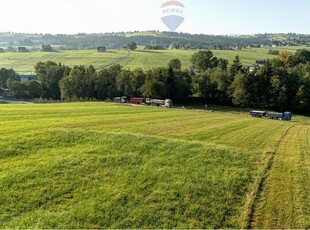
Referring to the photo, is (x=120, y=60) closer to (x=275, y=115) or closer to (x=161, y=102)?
(x=161, y=102)

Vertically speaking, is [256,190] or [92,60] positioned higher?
[92,60]

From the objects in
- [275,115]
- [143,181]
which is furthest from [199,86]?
[143,181]

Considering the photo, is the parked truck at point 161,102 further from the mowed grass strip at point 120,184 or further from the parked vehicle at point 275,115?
the mowed grass strip at point 120,184

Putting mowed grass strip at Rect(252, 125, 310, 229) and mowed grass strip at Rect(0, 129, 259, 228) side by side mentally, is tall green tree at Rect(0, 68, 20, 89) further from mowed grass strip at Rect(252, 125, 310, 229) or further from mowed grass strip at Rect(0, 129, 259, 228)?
mowed grass strip at Rect(252, 125, 310, 229)

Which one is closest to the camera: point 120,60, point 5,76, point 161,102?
point 161,102

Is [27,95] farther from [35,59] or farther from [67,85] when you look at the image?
[35,59]

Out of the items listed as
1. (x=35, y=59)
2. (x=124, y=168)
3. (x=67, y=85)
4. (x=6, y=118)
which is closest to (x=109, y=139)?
(x=124, y=168)
